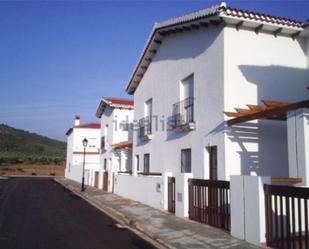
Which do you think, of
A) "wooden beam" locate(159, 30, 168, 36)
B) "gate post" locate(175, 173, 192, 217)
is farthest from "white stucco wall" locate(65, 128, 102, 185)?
"gate post" locate(175, 173, 192, 217)

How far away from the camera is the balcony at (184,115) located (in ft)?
47.0

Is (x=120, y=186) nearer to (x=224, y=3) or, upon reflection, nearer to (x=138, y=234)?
(x=138, y=234)

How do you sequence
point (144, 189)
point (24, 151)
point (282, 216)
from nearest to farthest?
point (282, 216) → point (144, 189) → point (24, 151)

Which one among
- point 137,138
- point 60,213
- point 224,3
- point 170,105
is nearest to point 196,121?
point 170,105

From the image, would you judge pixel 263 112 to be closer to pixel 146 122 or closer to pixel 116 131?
pixel 146 122

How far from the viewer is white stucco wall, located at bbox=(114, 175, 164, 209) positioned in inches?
580

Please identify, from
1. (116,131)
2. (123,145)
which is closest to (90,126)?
(116,131)

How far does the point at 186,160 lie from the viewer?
15.0 meters

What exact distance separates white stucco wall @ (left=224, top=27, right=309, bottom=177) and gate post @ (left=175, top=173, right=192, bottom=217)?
1.45m

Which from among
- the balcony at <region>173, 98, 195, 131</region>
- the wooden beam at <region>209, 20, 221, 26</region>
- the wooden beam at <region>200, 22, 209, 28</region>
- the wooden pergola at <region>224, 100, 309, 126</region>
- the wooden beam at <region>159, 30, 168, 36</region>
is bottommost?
the wooden pergola at <region>224, 100, 309, 126</region>

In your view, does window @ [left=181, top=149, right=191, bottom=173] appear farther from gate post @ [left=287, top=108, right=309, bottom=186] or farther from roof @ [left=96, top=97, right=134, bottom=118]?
roof @ [left=96, top=97, right=134, bottom=118]

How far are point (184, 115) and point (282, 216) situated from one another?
784 centimetres

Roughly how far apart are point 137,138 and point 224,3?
11.1 metres

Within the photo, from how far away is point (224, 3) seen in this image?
39.7 ft
